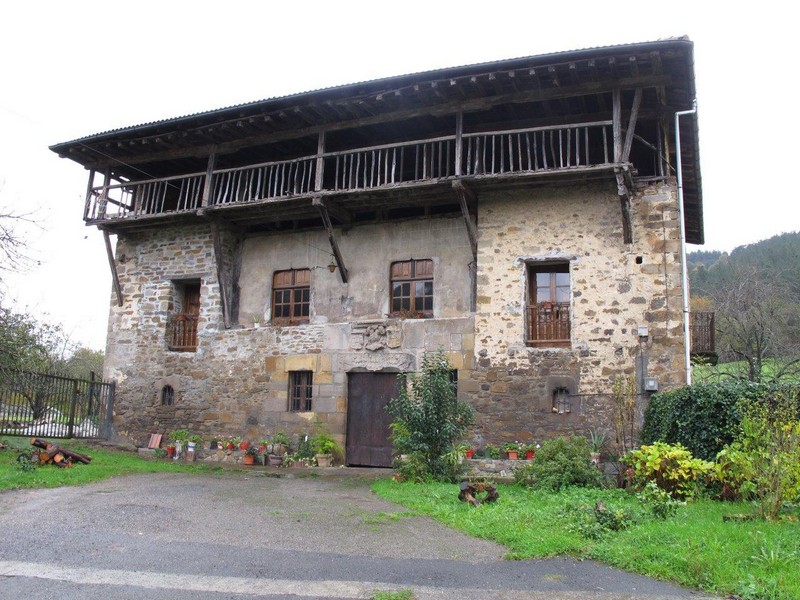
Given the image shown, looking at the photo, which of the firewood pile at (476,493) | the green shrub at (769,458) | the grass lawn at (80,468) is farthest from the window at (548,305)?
the grass lawn at (80,468)

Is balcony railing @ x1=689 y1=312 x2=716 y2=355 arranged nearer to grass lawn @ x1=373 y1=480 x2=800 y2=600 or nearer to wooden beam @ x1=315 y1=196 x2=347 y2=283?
wooden beam @ x1=315 y1=196 x2=347 y2=283

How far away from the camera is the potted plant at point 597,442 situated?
1086 centimetres

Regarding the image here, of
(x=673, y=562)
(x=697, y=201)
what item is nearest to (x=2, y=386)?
(x=673, y=562)

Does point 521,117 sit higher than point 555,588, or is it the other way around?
point 521,117

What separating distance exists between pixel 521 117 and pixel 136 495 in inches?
366

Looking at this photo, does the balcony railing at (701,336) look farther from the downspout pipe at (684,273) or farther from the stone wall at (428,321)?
the stone wall at (428,321)

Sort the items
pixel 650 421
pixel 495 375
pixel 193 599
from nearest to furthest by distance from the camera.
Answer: pixel 193 599 < pixel 650 421 < pixel 495 375

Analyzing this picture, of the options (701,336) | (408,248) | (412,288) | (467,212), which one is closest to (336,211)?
(408,248)

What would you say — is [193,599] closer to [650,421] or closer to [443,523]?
[443,523]

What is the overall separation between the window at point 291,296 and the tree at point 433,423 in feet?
15.0

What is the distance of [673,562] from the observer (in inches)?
201

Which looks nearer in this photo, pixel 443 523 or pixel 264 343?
pixel 443 523

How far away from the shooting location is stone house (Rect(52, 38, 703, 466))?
38.3 feet

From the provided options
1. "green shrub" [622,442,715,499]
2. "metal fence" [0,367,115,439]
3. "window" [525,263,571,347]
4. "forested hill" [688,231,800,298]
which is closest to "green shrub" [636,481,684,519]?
"green shrub" [622,442,715,499]
